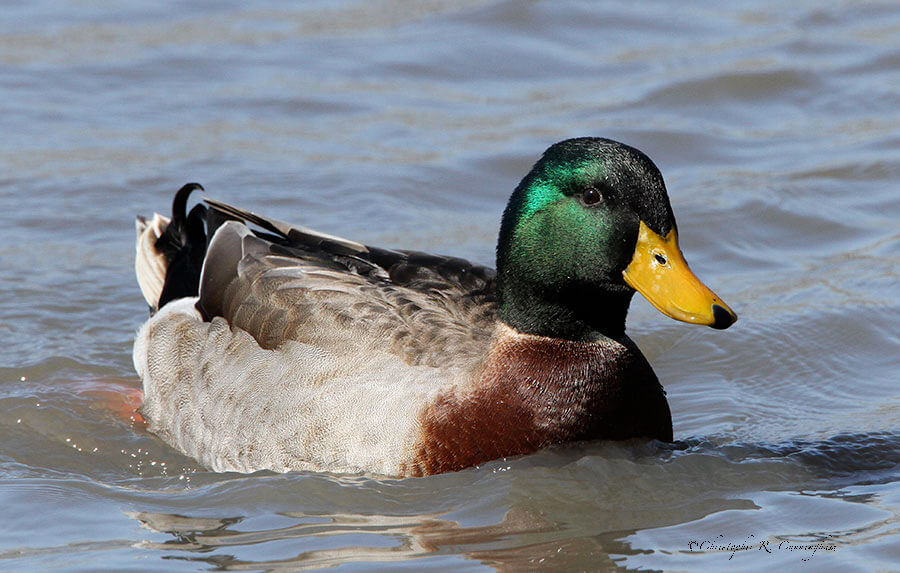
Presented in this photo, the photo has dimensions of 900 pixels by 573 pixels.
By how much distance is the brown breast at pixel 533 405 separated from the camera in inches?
239

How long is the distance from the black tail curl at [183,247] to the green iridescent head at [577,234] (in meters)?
2.07

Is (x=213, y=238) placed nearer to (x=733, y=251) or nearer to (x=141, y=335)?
(x=141, y=335)

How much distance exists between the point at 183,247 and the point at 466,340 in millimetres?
2150

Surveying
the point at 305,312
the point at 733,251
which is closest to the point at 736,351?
the point at 733,251

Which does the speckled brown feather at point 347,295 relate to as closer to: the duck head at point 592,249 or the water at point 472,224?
the duck head at point 592,249

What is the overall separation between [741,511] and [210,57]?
26.2 ft

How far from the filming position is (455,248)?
376 inches

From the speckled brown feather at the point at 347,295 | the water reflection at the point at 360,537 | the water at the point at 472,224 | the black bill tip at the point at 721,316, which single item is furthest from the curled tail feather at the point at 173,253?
the black bill tip at the point at 721,316

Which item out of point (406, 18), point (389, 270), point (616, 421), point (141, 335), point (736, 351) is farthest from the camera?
point (406, 18)

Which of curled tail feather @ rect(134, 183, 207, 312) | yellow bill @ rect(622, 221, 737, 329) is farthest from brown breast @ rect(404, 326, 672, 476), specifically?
curled tail feather @ rect(134, 183, 207, 312)

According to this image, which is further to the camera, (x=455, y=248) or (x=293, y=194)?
(x=293, y=194)

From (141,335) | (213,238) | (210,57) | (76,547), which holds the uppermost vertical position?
(210,57)

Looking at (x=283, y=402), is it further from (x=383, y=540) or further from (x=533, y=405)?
(x=533, y=405)

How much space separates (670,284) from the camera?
585 cm
